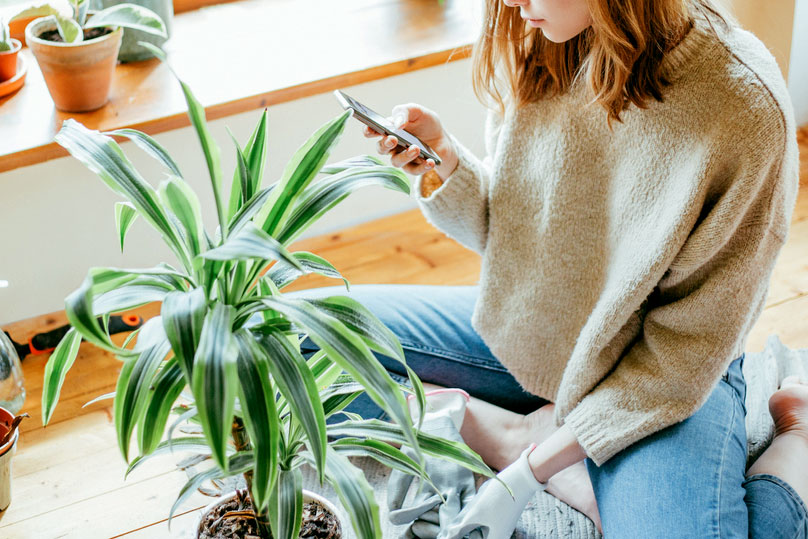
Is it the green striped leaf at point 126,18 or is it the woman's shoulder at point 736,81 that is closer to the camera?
the woman's shoulder at point 736,81

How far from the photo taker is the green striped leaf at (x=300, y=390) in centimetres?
80

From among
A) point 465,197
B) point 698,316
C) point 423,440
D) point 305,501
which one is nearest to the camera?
point 423,440

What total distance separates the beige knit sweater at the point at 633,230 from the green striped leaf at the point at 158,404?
0.63 metres

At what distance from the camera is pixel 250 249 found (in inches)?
29.4

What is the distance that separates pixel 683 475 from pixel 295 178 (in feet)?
2.22

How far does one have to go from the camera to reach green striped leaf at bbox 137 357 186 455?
0.78 metres

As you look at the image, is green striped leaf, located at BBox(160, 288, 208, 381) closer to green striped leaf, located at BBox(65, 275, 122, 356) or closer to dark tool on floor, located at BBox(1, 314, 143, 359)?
green striped leaf, located at BBox(65, 275, 122, 356)

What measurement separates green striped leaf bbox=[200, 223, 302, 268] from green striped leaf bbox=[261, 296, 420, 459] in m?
0.06

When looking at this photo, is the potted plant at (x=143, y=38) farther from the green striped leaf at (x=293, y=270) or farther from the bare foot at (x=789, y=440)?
the bare foot at (x=789, y=440)

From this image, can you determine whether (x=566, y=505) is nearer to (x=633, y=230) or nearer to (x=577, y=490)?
(x=577, y=490)

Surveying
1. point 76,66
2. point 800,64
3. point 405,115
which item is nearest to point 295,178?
point 405,115

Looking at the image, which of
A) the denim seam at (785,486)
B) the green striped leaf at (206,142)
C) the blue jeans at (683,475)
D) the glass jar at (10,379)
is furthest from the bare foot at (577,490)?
the glass jar at (10,379)

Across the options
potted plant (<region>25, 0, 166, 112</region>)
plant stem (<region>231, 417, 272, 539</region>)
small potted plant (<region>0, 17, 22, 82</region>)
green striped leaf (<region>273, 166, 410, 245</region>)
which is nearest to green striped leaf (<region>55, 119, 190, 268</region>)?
green striped leaf (<region>273, 166, 410, 245</region>)

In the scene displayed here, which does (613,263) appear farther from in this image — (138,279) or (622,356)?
(138,279)
